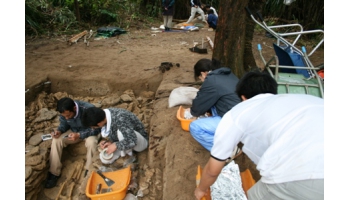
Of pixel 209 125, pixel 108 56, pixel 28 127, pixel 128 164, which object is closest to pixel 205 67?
pixel 209 125

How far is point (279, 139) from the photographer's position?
3.65 feet

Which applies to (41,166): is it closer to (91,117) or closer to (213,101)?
(91,117)

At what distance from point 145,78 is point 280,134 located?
388 cm

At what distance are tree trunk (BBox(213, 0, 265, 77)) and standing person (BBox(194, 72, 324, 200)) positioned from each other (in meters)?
2.36

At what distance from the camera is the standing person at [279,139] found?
1.05 metres

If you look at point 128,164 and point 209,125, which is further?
point 128,164

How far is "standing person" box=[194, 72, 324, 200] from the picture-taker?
1046mm

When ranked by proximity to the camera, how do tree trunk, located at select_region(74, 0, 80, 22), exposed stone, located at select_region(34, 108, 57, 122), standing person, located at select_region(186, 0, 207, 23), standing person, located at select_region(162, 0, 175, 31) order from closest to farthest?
exposed stone, located at select_region(34, 108, 57, 122) → tree trunk, located at select_region(74, 0, 80, 22) → standing person, located at select_region(162, 0, 175, 31) → standing person, located at select_region(186, 0, 207, 23)

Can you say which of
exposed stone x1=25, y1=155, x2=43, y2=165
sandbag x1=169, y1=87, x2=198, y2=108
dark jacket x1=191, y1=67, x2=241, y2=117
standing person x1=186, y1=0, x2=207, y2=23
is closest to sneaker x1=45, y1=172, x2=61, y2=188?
exposed stone x1=25, y1=155, x2=43, y2=165

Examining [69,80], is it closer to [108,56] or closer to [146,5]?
[108,56]

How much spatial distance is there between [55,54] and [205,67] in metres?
4.88

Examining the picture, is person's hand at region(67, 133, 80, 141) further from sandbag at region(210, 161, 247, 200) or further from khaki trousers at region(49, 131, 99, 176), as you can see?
sandbag at region(210, 161, 247, 200)

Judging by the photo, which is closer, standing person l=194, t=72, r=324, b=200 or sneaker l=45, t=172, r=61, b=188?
standing person l=194, t=72, r=324, b=200

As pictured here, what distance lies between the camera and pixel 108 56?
19.3 ft
